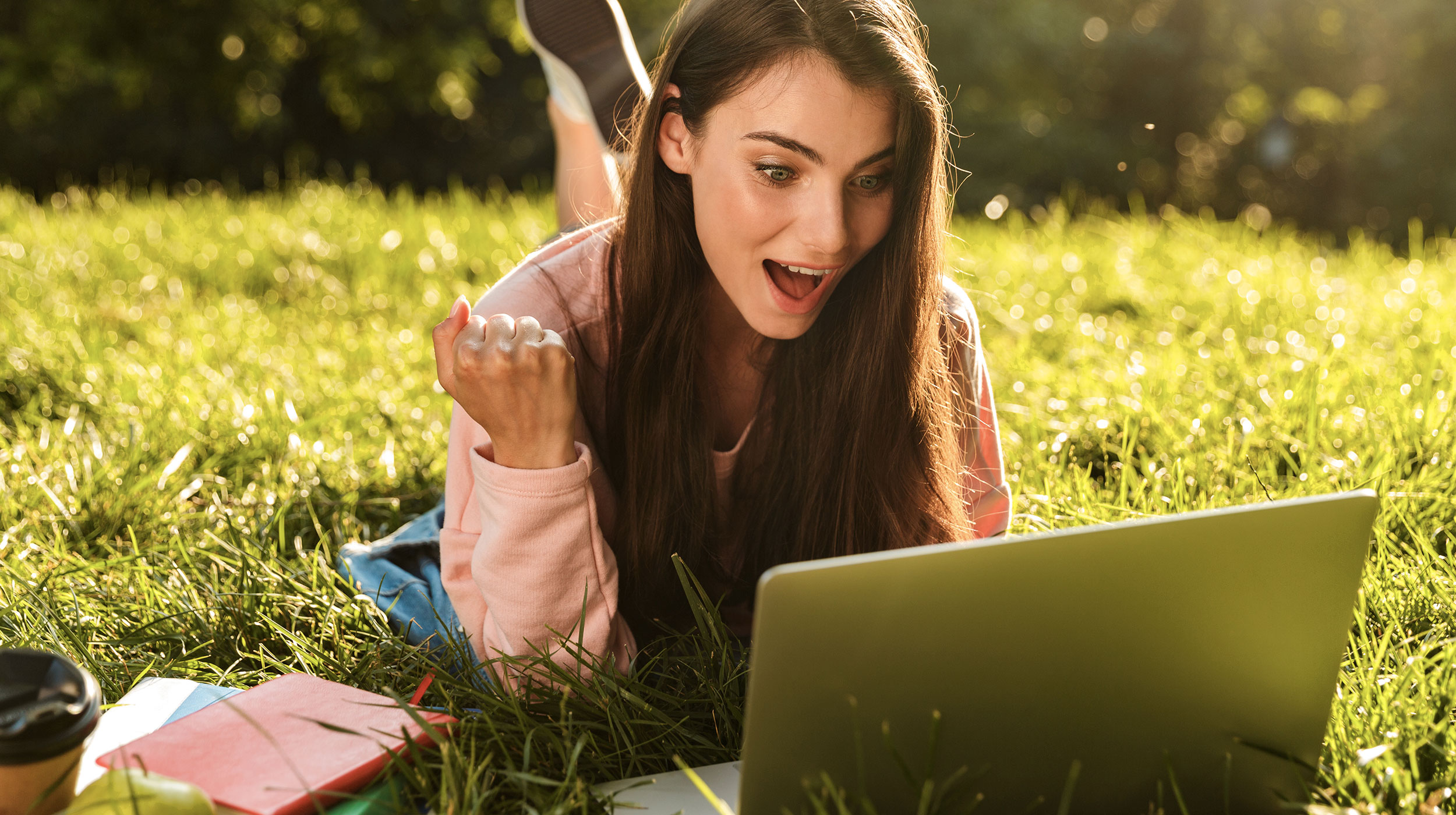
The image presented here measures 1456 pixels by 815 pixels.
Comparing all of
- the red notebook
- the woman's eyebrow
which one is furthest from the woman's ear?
the red notebook

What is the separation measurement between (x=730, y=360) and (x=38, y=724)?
46.5 inches

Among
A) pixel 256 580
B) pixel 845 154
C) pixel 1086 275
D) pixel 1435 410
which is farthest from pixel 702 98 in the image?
pixel 1086 275

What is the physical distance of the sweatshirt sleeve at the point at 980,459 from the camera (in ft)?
6.67

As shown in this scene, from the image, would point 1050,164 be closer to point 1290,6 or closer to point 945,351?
point 1290,6

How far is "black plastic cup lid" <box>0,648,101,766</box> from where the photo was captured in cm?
100

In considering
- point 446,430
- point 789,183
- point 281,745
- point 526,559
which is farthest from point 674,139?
point 446,430

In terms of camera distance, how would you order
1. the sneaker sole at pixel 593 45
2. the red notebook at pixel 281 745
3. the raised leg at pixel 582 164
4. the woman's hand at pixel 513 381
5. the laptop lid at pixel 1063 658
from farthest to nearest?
the raised leg at pixel 582 164
the sneaker sole at pixel 593 45
the woman's hand at pixel 513 381
the red notebook at pixel 281 745
the laptop lid at pixel 1063 658

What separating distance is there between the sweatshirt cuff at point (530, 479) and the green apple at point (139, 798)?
51 cm

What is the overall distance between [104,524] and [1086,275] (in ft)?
11.0

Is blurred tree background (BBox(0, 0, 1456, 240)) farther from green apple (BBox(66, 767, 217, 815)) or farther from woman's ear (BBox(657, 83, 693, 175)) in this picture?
green apple (BBox(66, 767, 217, 815))

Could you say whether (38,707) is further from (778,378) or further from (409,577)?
(778,378)

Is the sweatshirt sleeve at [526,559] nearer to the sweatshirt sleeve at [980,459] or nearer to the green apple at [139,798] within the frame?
the green apple at [139,798]

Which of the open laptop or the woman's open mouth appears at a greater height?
the woman's open mouth

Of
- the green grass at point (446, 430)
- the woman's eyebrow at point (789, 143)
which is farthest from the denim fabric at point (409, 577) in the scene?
the woman's eyebrow at point (789, 143)
